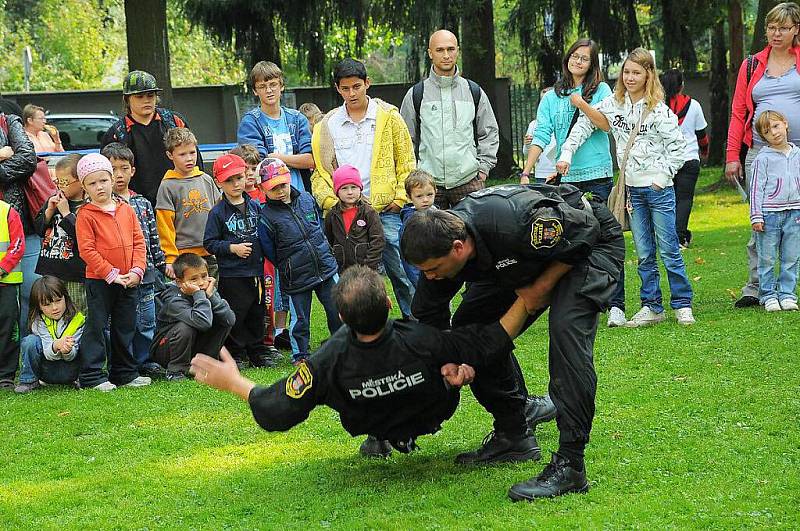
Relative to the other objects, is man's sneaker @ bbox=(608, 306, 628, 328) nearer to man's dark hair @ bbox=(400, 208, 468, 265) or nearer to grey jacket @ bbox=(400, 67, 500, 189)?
grey jacket @ bbox=(400, 67, 500, 189)

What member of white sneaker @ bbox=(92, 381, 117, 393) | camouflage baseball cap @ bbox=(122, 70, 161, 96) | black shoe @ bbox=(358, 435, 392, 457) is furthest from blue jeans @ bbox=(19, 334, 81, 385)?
black shoe @ bbox=(358, 435, 392, 457)

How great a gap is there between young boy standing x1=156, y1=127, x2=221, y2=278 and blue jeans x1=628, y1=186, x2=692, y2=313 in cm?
340

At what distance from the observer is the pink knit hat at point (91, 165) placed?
7637 millimetres

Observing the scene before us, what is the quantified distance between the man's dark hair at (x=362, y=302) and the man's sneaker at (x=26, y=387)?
3.99 meters

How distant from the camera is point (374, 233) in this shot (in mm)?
8078

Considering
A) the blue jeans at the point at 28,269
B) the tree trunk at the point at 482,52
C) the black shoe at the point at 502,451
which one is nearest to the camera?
the black shoe at the point at 502,451

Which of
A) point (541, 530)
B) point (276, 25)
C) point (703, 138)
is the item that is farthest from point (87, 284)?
point (276, 25)

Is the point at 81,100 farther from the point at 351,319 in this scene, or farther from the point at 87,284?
the point at 351,319

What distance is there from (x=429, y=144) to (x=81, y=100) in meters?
21.9

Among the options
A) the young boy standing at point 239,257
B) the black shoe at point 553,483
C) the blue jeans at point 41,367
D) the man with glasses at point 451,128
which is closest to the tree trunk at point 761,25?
the man with glasses at point 451,128

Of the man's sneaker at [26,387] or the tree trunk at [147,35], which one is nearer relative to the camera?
the man's sneaker at [26,387]

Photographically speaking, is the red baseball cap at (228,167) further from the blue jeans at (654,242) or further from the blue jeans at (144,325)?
the blue jeans at (654,242)

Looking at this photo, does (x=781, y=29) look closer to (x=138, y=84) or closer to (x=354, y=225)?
(x=354, y=225)

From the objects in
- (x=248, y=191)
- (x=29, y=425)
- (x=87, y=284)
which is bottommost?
(x=29, y=425)
